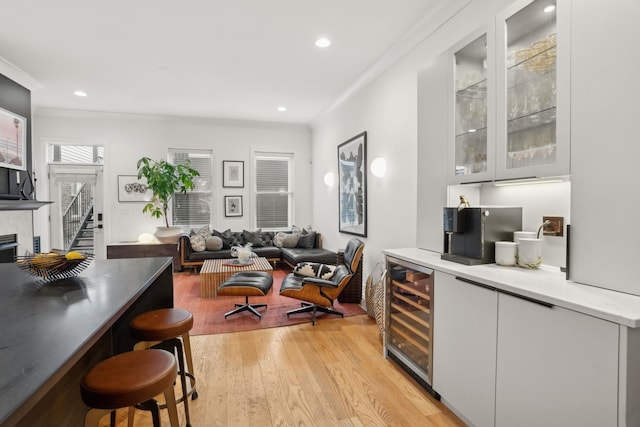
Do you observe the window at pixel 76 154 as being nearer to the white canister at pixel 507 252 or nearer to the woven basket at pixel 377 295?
the woven basket at pixel 377 295

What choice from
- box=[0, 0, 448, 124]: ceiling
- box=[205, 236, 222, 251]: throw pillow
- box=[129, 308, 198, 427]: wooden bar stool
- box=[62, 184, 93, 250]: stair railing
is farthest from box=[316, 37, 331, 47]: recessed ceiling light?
box=[62, 184, 93, 250]: stair railing

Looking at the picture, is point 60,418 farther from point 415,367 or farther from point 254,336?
point 415,367

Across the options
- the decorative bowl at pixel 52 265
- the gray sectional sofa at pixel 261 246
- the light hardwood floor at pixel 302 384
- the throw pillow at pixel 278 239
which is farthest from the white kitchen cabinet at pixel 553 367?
the throw pillow at pixel 278 239

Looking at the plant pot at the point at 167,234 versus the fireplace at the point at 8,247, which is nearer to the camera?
the fireplace at the point at 8,247

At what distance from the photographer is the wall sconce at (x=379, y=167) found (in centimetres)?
384

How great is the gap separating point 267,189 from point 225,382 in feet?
16.5

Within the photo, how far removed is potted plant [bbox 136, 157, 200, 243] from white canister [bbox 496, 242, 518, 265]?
5329 mm

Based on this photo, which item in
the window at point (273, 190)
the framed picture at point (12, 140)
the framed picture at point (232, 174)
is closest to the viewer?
the framed picture at point (12, 140)

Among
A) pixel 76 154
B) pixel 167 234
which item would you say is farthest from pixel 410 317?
pixel 76 154

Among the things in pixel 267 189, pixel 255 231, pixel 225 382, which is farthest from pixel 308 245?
pixel 225 382

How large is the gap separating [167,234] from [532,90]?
5817mm

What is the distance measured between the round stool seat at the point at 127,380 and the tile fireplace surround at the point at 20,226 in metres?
4.12

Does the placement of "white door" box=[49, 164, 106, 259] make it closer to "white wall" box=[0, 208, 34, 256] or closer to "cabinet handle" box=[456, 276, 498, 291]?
"white wall" box=[0, 208, 34, 256]

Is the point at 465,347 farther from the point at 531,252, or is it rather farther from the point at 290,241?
the point at 290,241
